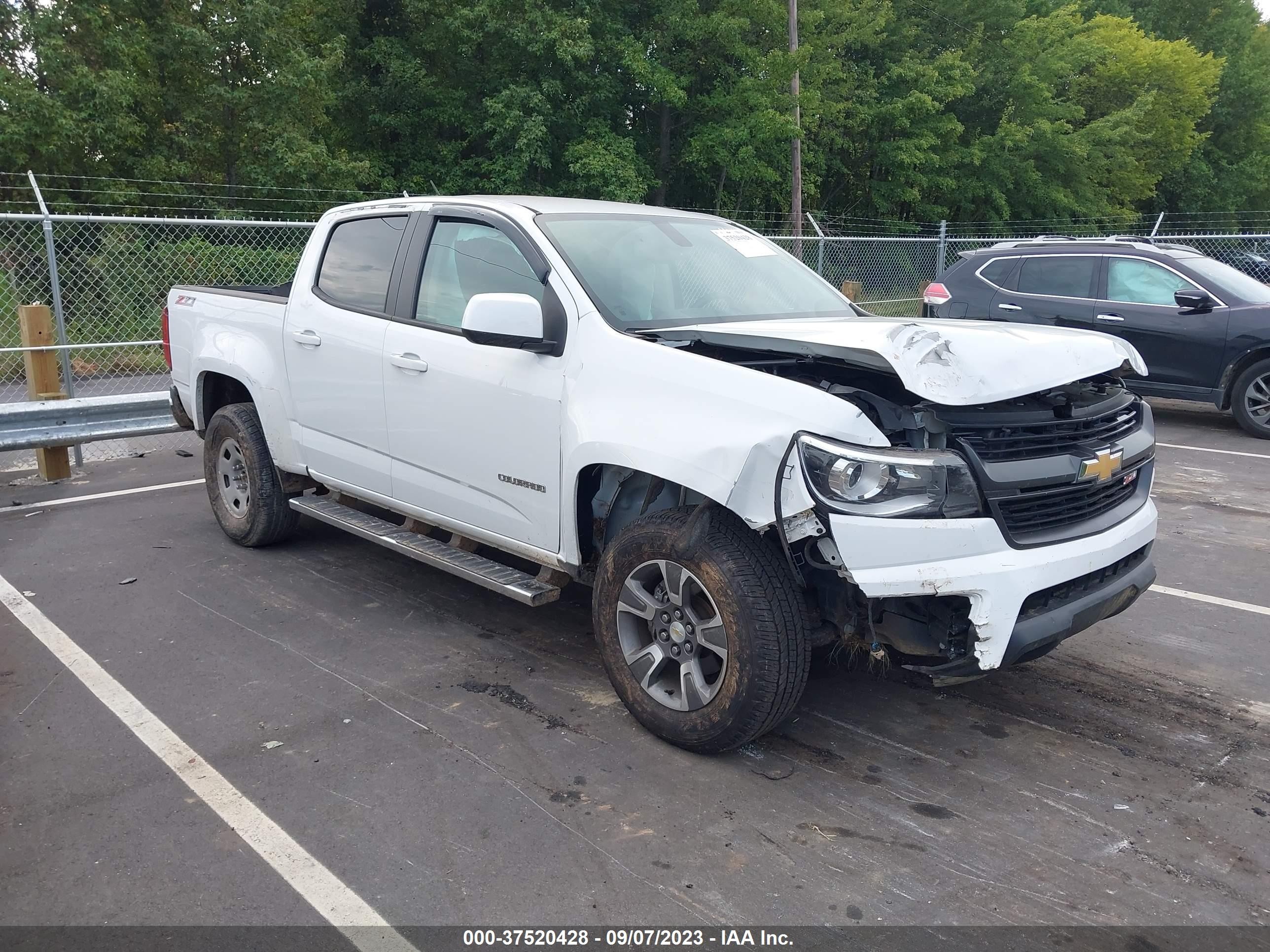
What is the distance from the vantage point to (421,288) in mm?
4812

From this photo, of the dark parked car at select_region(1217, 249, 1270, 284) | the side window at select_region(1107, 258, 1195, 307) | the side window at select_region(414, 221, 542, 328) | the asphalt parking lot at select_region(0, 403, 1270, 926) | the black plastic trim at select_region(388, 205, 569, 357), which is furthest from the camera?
the dark parked car at select_region(1217, 249, 1270, 284)

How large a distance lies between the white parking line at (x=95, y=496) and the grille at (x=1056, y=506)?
622 centimetres

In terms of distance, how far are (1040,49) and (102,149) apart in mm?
30063

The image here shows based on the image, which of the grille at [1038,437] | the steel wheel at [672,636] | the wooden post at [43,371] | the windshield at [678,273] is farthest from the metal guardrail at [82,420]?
the grille at [1038,437]

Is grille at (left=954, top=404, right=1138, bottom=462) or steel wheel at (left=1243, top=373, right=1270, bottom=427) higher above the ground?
grille at (left=954, top=404, right=1138, bottom=462)

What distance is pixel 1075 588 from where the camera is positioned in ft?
11.5

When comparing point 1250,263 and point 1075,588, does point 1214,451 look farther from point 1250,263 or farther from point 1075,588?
point 1250,263

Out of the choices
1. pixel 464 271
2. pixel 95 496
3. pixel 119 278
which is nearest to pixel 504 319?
pixel 464 271

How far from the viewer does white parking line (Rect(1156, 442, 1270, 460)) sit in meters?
9.09

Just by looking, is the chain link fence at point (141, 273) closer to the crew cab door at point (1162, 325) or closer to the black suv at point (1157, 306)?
the black suv at point (1157, 306)

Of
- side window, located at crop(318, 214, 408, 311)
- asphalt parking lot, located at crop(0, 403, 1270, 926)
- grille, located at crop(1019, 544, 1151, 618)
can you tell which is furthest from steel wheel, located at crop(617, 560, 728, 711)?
side window, located at crop(318, 214, 408, 311)

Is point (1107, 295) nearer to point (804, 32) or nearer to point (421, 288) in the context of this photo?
point (421, 288)

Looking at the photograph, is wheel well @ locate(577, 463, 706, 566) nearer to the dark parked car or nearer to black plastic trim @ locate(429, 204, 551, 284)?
black plastic trim @ locate(429, 204, 551, 284)

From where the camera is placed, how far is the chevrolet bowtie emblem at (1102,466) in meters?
3.55
